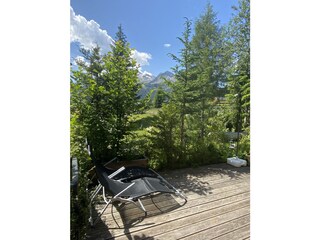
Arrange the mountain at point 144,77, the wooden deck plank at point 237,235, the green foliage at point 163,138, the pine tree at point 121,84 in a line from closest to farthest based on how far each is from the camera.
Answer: the wooden deck plank at point 237,235, the pine tree at point 121,84, the mountain at point 144,77, the green foliage at point 163,138

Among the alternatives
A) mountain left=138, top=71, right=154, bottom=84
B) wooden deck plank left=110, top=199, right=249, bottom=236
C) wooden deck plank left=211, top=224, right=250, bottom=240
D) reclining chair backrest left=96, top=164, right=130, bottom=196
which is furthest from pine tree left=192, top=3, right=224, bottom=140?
reclining chair backrest left=96, top=164, right=130, bottom=196

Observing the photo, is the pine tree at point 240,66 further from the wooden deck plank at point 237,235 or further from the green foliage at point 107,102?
the wooden deck plank at point 237,235

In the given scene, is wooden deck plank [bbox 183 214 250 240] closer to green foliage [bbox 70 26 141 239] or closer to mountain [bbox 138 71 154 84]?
green foliage [bbox 70 26 141 239]

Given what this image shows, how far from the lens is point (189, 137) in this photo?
3.98 metres

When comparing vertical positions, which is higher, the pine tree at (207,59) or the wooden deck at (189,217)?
the pine tree at (207,59)

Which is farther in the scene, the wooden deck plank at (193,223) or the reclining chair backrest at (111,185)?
the reclining chair backrest at (111,185)

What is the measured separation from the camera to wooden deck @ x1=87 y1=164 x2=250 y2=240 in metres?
1.79

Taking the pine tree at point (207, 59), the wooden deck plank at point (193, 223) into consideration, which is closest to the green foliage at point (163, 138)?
the pine tree at point (207, 59)

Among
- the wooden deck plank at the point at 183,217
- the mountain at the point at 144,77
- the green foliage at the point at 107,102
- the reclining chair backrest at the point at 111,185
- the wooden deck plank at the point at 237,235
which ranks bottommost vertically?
the wooden deck plank at the point at 237,235

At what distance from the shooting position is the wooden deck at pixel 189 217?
1793mm

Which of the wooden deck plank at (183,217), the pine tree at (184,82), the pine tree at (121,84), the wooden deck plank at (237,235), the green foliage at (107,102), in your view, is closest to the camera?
the wooden deck plank at (237,235)
